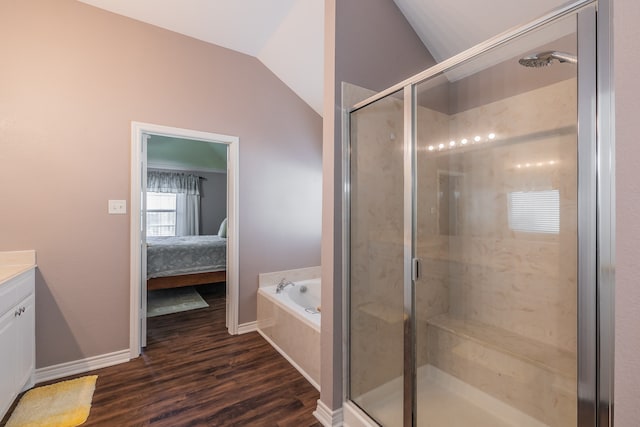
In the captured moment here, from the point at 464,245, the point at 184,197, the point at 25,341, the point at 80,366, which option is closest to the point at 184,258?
the point at 80,366

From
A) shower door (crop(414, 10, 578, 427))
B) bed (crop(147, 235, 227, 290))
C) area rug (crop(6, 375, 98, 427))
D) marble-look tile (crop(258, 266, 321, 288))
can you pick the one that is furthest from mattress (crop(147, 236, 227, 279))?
shower door (crop(414, 10, 578, 427))

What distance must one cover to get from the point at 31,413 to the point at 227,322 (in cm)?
152

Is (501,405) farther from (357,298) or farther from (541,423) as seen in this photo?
(357,298)

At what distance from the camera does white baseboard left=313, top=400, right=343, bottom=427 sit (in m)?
1.66

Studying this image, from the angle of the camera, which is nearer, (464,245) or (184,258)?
(464,245)

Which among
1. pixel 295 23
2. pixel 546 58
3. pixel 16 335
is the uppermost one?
pixel 295 23

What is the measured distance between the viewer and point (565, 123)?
1.45m

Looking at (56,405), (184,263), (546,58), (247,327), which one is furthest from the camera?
(184,263)

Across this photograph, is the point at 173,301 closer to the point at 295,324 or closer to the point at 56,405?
the point at 56,405

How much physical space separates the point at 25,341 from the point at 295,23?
3078mm

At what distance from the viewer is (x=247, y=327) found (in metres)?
2.97

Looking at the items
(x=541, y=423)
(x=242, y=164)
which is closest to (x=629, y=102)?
(x=541, y=423)

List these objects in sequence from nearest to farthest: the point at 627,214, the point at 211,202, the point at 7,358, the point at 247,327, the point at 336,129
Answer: the point at 627,214 < the point at 7,358 < the point at 336,129 < the point at 247,327 < the point at 211,202

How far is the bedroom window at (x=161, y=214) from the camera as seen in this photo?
6.32m
